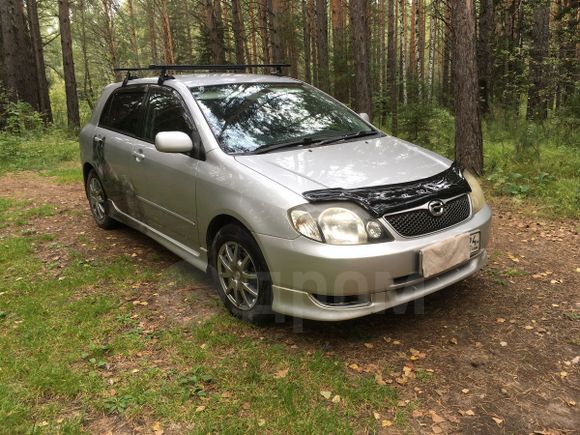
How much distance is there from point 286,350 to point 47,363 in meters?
1.62

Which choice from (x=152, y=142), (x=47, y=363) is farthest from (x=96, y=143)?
(x=47, y=363)

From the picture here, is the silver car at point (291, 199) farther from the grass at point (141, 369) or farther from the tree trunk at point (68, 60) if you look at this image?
the tree trunk at point (68, 60)

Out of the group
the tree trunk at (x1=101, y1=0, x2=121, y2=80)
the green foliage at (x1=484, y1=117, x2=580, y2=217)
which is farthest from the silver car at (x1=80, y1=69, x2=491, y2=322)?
the tree trunk at (x1=101, y1=0, x2=121, y2=80)

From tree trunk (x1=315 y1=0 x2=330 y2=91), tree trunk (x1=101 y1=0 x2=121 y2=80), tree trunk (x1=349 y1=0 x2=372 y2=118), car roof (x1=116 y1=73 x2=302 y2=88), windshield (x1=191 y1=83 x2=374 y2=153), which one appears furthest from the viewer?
tree trunk (x1=101 y1=0 x2=121 y2=80)

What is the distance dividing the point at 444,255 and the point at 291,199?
1093 millimetres

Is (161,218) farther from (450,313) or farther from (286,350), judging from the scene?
(450,313)

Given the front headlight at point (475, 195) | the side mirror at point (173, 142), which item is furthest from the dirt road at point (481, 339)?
the side mirror at point (173, 142)

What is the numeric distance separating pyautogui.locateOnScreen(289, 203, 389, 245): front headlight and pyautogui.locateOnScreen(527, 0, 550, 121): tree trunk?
39.3 ft

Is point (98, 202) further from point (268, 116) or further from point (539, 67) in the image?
point (539, 67)

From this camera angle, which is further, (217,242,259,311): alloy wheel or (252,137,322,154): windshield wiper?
(252,137,322,154): windshield wiper

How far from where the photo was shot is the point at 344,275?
9.86 ft

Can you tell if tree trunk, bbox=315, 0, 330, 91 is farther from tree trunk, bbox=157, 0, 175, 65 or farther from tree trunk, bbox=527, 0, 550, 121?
tree trunk, bbox=157, 0, 175, 65

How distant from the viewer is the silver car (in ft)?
Answer: 10.1

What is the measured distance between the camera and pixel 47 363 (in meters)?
3.30
